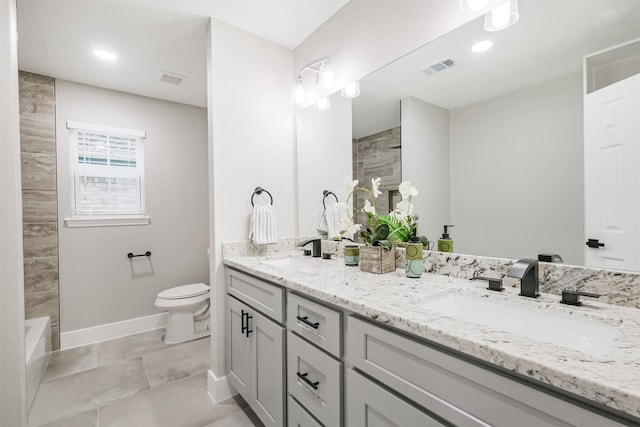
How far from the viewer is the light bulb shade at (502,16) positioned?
1.10m

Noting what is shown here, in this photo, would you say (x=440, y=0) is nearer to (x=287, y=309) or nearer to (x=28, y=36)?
(x=287, y=309)

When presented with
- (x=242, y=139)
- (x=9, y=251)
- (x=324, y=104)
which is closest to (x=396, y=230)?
(x=324, y=104)

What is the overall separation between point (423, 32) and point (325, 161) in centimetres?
96

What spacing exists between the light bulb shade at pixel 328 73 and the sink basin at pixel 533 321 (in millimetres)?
1494

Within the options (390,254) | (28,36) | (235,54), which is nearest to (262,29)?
(235,54)

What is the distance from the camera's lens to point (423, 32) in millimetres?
1392

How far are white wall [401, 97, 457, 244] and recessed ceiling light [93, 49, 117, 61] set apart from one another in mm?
2281

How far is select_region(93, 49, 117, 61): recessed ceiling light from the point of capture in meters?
2.18

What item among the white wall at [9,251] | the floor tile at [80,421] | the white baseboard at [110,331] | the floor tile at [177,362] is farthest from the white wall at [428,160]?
the white baseboard at [110,331]

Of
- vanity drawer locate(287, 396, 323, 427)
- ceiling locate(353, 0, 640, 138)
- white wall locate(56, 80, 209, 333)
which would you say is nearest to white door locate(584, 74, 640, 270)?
ceiling locate(353, 0, 640, 138)

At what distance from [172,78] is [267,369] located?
259 centimetres

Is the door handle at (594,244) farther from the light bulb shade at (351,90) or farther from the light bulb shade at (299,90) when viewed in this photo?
the light bulb shade at (299,90)

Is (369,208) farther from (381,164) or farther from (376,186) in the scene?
(381,164)

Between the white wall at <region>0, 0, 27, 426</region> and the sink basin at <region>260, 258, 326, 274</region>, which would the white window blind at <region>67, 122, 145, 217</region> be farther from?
the sink basin at <region>260, 258, 326, 274</region>
